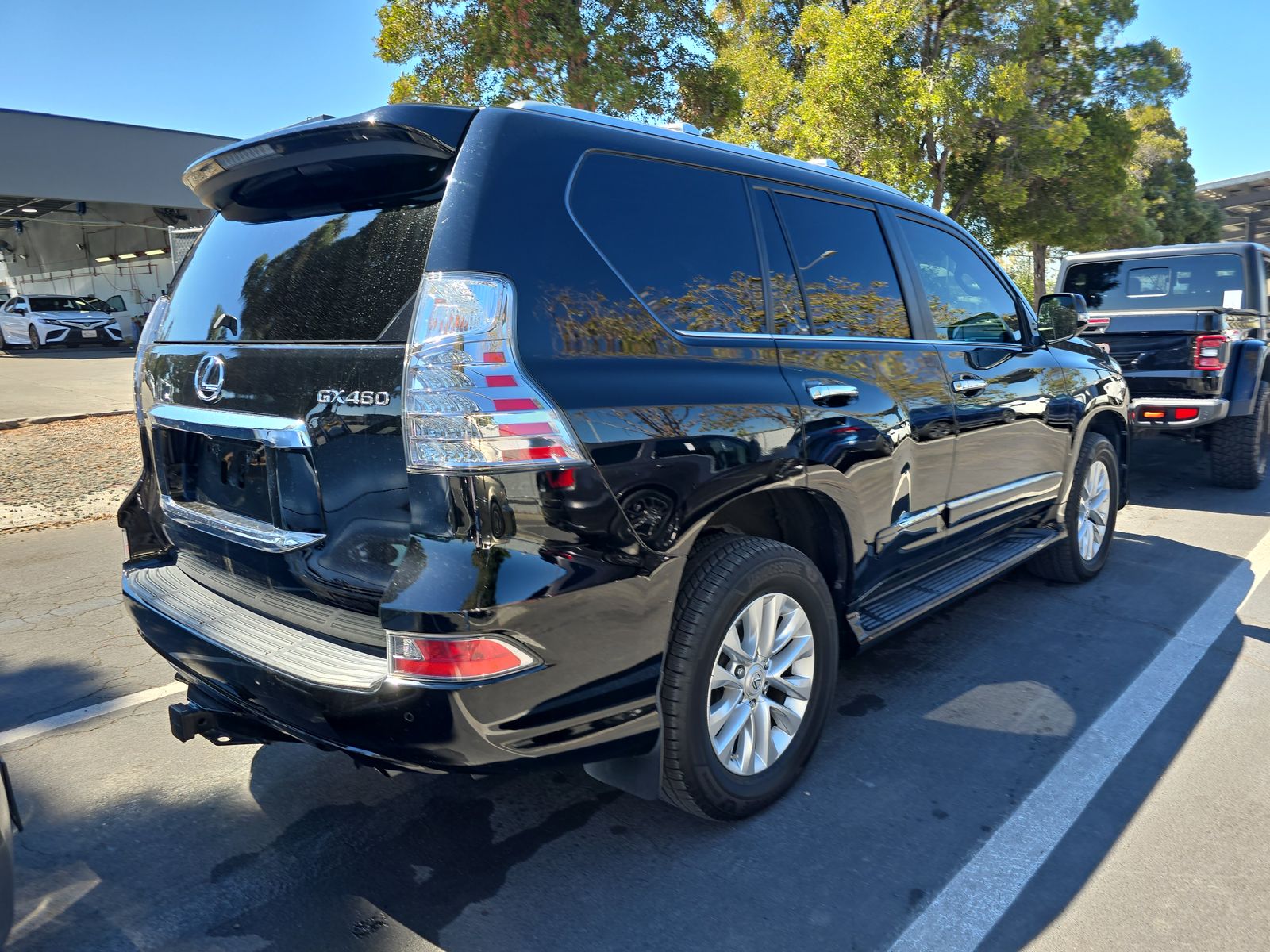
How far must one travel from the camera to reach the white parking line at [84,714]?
324cm

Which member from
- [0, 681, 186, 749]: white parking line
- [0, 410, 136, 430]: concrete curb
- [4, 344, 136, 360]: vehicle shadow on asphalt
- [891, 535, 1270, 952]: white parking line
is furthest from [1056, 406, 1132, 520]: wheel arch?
[4, 344, 136, 360]: vehicle shadow on asphalt

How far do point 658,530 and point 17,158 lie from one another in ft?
89.5

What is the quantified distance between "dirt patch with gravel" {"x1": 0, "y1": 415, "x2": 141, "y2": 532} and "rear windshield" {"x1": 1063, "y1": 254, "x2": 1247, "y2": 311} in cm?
874

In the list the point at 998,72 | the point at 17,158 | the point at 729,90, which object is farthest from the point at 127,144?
the point at 998,72

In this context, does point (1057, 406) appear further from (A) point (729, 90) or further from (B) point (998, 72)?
(B) point (998, 72)

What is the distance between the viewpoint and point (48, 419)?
1054 cm

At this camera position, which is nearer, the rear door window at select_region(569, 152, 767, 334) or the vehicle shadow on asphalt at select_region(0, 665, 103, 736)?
the rear door window at select_region(569, 152, 767, 334)

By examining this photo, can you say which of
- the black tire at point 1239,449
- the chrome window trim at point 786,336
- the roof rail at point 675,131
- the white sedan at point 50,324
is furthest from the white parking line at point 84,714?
the white sedan at point 50,324

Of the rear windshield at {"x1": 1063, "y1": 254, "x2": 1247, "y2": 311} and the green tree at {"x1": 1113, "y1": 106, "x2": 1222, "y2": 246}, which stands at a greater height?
the green tree at {"x1": 1113, "y1": 106, "x2": 1222, "y2": 246}

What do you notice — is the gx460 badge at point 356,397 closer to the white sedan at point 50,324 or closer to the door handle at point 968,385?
the door handle at point 968,385

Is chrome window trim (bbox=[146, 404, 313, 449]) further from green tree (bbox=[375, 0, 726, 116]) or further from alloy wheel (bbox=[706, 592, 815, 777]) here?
green tree (bbox=[375, 0, 726, 116])

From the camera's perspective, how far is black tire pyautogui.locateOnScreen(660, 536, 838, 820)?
2371 millimetres

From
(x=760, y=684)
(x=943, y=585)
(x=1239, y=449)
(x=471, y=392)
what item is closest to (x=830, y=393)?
(x=760, y=684)

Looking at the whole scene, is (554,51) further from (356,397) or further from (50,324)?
(50,324)
